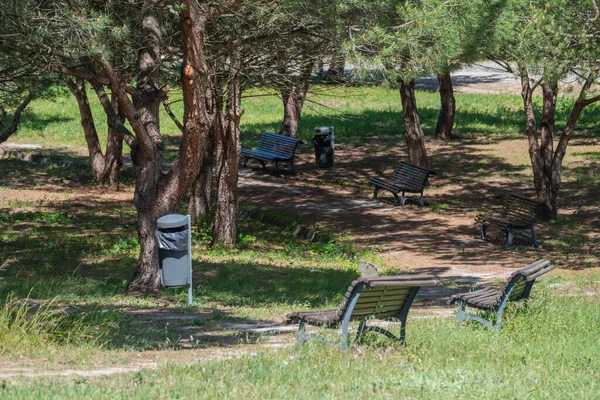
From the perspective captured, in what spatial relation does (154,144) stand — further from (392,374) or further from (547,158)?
(547,158)

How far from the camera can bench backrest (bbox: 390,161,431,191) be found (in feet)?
61.8

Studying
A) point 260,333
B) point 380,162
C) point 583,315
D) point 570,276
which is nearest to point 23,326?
point 260,333

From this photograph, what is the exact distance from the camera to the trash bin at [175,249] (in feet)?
35.9

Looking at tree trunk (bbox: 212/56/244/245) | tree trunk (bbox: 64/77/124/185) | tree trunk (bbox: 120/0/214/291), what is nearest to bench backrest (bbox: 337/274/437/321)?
tree trunk (bbox: 120/0/214/291)

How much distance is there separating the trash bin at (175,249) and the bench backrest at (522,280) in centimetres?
415

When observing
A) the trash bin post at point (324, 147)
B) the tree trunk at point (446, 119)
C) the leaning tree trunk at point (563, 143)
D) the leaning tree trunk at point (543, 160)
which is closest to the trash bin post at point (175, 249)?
the leaning tree trunk at point (563, 143)

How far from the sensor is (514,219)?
15695 mm

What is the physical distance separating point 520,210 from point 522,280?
7.84 meters

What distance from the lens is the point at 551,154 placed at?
679 inches

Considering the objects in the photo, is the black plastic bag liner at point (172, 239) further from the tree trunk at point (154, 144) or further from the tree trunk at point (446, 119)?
the tree trunk at point (446, 119)

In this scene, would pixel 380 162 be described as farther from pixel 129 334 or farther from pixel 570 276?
pixel 129 334

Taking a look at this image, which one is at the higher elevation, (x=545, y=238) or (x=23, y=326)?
(x=23, y=326)

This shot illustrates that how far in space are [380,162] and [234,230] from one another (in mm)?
8458

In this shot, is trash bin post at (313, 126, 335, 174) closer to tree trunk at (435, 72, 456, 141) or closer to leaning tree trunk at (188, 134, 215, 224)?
tree trunk at (435, 72, 456, 141)
